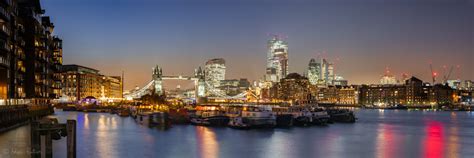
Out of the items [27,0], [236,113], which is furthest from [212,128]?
[27,0]

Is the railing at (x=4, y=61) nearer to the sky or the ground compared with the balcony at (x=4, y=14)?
nearer to the ground

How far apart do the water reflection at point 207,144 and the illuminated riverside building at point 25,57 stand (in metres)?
19.3

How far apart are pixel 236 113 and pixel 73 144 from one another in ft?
140

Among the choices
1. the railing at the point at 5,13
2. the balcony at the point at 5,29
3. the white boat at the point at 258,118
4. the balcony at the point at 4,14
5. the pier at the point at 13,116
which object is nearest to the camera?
the pier at the point at 13,116

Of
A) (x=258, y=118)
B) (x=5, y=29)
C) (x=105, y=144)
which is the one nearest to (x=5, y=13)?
(x=5, y=29)

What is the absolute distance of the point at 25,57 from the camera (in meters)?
72.6

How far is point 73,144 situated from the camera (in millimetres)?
26141

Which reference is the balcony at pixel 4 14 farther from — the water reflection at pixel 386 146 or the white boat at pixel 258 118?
the water reflection at pixel 386 146

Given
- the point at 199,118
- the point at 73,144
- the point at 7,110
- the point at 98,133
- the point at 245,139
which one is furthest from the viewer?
the point at 199,118

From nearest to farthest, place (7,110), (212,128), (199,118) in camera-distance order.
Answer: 1. (7,110)
2. (212,128)
3. (199,118)

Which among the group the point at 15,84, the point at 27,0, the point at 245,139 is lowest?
the point at 245,139

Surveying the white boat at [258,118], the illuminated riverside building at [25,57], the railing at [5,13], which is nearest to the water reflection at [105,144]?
the illuminated riverside building at [25,57]

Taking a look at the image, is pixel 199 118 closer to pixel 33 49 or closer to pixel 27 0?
pixel 33 49

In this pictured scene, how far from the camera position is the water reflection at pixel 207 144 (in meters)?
40.3
